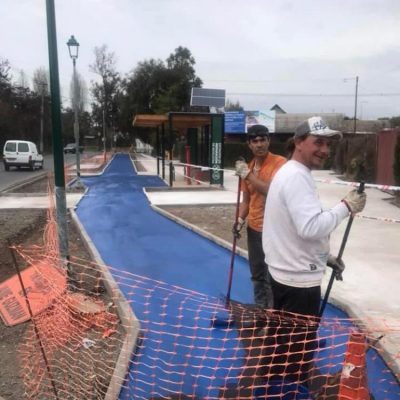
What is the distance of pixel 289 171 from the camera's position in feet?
8.09

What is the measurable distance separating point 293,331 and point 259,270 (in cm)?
135

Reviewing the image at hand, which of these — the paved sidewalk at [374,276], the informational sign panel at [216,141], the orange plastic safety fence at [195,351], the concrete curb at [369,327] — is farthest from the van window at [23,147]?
the concrete curb at [369,327]

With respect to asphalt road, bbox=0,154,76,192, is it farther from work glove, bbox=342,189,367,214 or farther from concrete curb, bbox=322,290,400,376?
work glove, bbox=342,189,367,214

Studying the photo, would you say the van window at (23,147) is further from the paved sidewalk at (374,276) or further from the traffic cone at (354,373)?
the traffic cone at (354,373)

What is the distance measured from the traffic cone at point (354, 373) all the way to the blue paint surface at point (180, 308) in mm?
437

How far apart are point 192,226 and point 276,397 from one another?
6.01 metres

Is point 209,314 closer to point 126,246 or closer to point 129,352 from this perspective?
point 129,352

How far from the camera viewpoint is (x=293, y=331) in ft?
9.09

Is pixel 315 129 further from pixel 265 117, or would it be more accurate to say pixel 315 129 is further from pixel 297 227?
pixel 265 117

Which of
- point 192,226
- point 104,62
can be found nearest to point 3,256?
point 192,226

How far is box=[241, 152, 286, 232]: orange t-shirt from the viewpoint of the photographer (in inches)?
155

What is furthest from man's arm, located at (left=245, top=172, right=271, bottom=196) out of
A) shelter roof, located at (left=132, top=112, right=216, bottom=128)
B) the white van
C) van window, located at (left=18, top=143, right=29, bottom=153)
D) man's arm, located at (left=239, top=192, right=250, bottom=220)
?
van window, located at (left=18, top=143, right=29, bottom=153)

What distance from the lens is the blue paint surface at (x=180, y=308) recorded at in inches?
134

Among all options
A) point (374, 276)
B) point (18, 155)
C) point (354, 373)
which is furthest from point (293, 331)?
point (18, 155)
